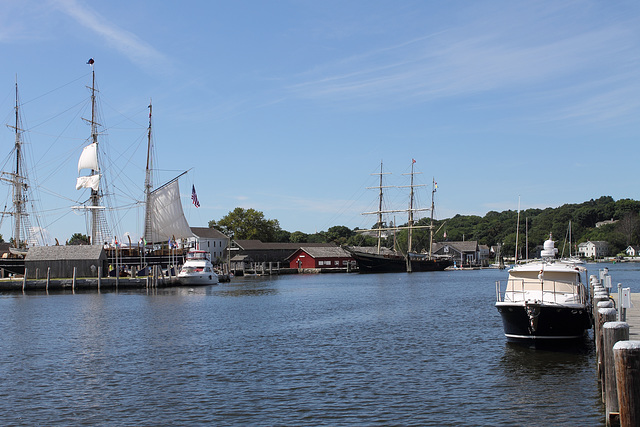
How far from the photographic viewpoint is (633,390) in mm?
9758

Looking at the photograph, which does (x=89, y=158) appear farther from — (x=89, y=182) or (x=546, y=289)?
(x=546, y=289)

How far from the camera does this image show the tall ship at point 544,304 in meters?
22.9

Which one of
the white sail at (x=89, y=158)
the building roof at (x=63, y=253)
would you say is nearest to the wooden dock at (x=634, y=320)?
the building roof at (x=63, y=253)

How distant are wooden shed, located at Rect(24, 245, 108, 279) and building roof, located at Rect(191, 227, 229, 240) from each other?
65892mm

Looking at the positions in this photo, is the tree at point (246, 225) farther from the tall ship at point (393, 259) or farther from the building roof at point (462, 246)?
the building roof at point (462, 246)

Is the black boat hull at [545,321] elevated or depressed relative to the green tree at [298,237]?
depressed

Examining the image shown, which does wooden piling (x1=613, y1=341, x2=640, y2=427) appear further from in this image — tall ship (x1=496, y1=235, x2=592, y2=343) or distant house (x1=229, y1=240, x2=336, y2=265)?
distant house (x1=229, y1=240, x2=336, y2=265)

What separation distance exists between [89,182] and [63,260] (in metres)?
30.8

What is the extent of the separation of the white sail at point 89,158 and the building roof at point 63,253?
3023cm

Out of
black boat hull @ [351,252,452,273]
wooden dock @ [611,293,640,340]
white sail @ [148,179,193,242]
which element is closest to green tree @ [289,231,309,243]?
black boat hull @ [351,252,452,273]

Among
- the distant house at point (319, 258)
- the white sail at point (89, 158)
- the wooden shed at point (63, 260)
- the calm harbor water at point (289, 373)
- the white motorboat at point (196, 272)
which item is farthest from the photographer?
the distant house at point (319, 258)

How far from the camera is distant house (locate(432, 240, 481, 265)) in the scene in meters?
174

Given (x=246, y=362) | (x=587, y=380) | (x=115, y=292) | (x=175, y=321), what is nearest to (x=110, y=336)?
(x=175, y=321)

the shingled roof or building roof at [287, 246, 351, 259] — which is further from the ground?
the shingled roof
